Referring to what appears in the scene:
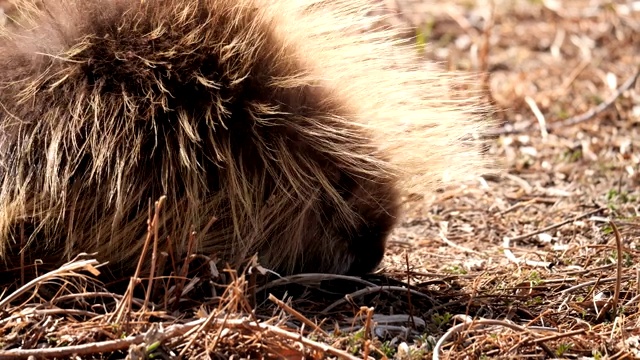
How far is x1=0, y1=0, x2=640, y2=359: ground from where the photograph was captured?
2162 millimetres

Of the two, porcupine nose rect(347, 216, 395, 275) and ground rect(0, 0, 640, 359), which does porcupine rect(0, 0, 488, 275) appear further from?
ground rect(0, 0, 640, 359)

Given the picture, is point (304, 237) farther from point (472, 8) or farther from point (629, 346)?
point (472, 8)

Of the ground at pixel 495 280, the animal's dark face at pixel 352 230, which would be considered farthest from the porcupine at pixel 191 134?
the ground at pixel 495 280

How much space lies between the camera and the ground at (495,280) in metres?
2.16

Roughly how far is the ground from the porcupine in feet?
0.46

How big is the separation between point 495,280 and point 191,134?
105 centimetres

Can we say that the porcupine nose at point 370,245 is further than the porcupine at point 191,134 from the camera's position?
Yes

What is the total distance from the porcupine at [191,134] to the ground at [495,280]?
5.5 inches

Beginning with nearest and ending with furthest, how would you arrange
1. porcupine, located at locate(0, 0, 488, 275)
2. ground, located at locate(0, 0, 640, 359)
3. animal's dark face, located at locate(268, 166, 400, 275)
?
1. ground, located at locate(0, 0, 640, 359)
2. porcupine, located at locate(0, 0, 488, 275)
3. animal's dark face, located at locate(268, 166, 400, 275)

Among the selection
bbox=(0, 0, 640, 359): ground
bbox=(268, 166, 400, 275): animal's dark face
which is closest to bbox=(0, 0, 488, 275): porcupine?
bbox=(268, 166, 400, 275): animal's dark face

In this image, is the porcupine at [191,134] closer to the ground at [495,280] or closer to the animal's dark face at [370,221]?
the animal's dark face at [370,221]

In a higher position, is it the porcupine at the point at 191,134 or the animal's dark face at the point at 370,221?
the porcupine at the point at 191,134

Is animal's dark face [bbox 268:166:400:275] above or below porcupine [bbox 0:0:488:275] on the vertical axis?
below

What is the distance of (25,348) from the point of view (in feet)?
6.99
